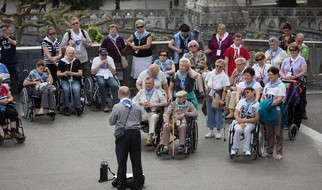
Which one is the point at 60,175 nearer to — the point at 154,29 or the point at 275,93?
the point at 275,93

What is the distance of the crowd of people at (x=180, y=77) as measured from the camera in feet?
70.2

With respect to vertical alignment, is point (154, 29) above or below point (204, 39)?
below

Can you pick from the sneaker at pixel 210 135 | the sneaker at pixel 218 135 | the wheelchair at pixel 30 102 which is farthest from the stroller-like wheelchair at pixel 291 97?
the wheelchair at pixel 30 102

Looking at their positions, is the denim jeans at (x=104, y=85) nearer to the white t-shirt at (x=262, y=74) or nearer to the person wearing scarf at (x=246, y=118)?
the white t-shirt at (x=262, y=74)

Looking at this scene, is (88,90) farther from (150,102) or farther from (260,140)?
(260,140)

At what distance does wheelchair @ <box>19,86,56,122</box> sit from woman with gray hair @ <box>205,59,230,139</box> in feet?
11.0

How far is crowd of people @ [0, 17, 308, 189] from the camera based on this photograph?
843 inches

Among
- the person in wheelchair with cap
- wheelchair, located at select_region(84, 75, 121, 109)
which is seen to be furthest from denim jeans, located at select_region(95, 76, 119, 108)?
the person in wheelchair with cap

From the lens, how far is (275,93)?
860 inches

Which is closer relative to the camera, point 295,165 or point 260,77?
point 295,165

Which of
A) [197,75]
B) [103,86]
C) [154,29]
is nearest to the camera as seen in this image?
[197,75]

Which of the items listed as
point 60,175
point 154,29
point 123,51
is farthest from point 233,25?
point 154,29

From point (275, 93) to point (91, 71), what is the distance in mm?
4966

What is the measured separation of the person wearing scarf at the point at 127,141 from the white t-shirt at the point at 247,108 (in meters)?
2.78
